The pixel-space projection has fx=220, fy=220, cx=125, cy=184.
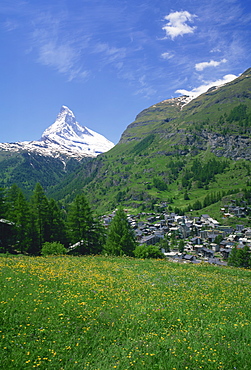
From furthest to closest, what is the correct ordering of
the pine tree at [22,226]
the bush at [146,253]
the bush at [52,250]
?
the pine tree at [22,226]
the bush at [146,253]
the bush at [52,250]

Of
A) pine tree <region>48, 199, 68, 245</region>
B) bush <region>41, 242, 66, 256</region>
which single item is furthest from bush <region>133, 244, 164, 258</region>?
pine tree <region>48, 199, 68, 245</region>

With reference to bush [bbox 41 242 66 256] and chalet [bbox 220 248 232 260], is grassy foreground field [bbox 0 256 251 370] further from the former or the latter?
chalet [bbox 220 248 232 260]

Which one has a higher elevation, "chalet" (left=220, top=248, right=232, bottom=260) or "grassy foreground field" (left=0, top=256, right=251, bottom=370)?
"grassy foreground field" (left=0, top=256, right=251, bottom=370)

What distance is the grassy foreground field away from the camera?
31.2 feet

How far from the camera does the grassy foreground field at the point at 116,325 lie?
31.2ft

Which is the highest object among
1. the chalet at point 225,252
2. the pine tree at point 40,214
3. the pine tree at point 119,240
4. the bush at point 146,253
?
the pine tree at point 40,214

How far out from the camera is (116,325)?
1244 centimetres

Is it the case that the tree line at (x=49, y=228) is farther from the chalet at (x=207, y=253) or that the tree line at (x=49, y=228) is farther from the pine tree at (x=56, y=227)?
the chalet at (x=207, y=253)

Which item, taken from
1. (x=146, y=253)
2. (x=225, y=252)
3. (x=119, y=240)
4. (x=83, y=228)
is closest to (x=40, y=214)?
(x=83, y=228)

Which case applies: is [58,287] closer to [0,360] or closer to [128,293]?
[128,293]

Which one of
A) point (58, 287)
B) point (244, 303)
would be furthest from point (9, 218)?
point (244, 303)

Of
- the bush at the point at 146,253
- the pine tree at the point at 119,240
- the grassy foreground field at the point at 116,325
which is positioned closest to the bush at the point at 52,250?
the pine tree at the point at 119,240

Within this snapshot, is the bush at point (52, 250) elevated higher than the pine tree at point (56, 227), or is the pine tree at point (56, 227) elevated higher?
the pine tree at point (56, 227)

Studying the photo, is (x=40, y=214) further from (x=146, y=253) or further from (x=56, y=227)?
(x=146, y=253)
